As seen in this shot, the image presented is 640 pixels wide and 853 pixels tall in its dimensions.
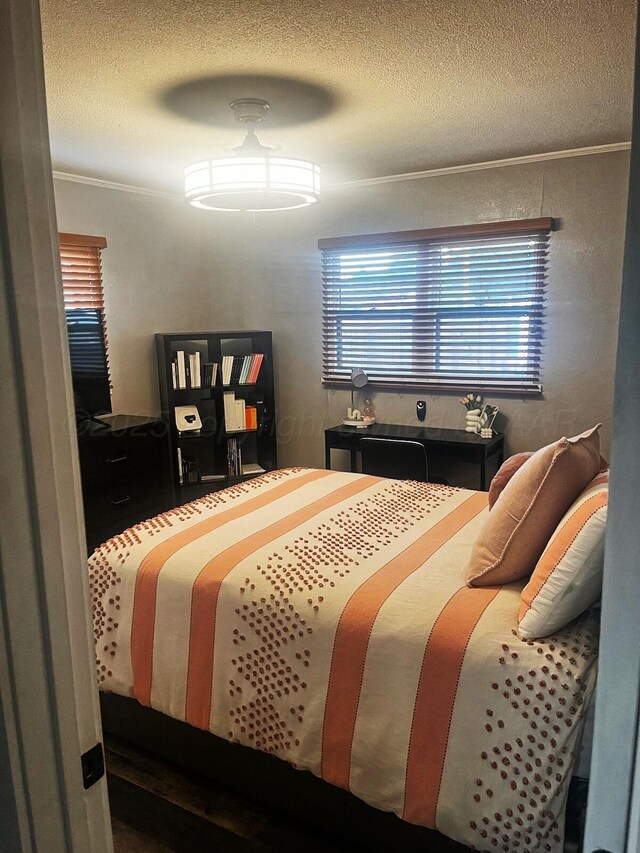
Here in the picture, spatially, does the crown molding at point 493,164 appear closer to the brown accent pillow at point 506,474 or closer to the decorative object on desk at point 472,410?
the decorative object on desk at point 472,410

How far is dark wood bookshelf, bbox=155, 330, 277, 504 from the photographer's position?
4.38 metres

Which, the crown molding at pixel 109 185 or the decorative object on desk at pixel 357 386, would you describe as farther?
the decorative object on desk at pixel 357 386

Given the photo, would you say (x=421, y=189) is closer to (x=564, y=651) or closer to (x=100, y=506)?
(x=100, y=506)

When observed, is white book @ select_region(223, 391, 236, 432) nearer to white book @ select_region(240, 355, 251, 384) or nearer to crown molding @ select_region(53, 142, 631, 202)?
white book @ select_region(240, 355, 251, 384)

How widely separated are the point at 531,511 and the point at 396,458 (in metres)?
1.94

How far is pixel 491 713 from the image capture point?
1.48 meters

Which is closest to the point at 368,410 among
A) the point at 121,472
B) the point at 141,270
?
the point at 121,472

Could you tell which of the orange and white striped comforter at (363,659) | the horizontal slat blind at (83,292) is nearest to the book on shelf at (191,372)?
the horizontal slat blind at (83,292)

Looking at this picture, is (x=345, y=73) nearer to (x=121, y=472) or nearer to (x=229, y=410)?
(x=121, y=472)

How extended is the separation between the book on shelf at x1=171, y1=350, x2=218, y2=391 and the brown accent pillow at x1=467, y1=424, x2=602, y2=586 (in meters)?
2.98

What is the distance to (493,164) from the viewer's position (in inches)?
149

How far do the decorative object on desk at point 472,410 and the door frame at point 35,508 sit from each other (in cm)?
338

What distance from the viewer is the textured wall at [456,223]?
11.7ft

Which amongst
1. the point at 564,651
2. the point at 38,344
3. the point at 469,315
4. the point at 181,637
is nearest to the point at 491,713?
the point at 564,651
